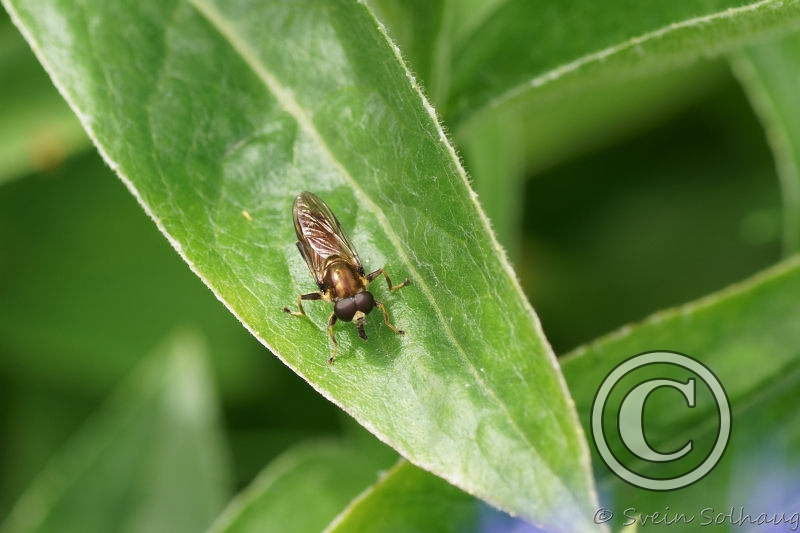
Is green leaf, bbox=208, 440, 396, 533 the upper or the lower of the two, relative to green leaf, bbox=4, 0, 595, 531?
lower

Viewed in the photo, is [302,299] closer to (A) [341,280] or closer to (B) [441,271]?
(A) [341,280]

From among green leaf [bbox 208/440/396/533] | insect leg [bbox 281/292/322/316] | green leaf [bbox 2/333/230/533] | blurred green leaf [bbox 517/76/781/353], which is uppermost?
insect leg [bbox 281/292/322/316]

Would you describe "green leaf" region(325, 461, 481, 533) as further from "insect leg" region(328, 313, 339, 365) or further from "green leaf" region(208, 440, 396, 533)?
"green leaf" region(208, 440, 396, 533)

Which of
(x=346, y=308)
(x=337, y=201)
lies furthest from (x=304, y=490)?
(x=337, y=201)

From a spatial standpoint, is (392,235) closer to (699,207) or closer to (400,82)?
(400,82)

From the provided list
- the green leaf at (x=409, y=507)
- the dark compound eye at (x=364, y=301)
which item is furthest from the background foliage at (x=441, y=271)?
the dark compound eye at (x=364, y=301)

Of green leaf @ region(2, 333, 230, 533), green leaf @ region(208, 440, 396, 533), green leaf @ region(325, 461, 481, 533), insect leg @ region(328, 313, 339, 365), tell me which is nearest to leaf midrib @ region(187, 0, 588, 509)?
insect leg @ region(328, 313, 339, 365)

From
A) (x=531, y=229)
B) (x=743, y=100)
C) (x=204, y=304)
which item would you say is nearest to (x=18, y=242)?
(x=204, y=304)
